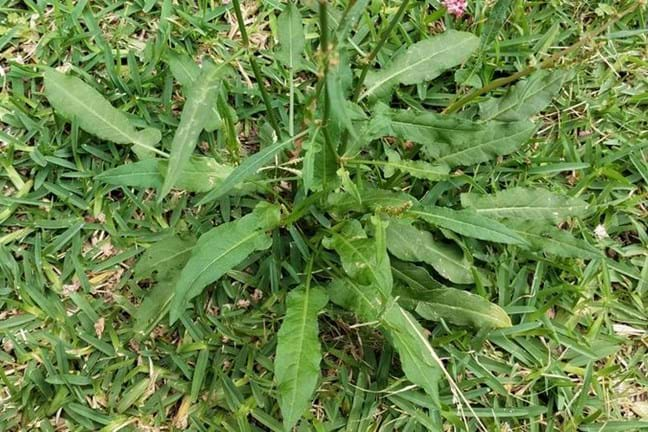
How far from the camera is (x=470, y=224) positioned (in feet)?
5.99

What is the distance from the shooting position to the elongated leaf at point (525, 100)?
2117mm

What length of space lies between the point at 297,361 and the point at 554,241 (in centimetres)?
86

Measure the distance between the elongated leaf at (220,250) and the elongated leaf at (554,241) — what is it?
0.75m

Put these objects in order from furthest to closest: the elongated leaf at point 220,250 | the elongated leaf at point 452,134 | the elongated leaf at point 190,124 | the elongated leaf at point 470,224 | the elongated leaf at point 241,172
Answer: the elongated leaf at point 452,134
the elongated leaf at point 470,224
the elongated leaf at point 220,250
the elongated leaf at point 241,172
the elongated leaf at point 190,124

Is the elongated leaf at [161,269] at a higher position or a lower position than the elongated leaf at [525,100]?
lower

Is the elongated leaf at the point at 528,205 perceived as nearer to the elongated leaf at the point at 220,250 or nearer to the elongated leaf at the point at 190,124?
the elongated leaf at the point at 220,250

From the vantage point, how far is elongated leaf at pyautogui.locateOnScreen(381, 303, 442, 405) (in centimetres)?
180

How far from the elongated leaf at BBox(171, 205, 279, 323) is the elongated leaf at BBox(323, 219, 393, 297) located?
0.19 metres

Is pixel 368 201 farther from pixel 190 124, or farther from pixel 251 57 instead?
pixel 190 124

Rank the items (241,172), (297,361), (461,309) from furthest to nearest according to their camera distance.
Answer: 1. (461,309)
2. (297,361)
3. (241,172)

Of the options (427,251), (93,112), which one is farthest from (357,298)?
(93,112)

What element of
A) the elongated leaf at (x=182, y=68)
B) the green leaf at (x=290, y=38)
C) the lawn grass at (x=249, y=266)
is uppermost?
the green leaf at (x=290, y=38)

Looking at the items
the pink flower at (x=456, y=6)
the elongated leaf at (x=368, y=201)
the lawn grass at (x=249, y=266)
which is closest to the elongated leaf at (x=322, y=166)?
the elongated leaf at (x=368, y=201)

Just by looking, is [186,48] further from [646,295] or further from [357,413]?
[646,295]
